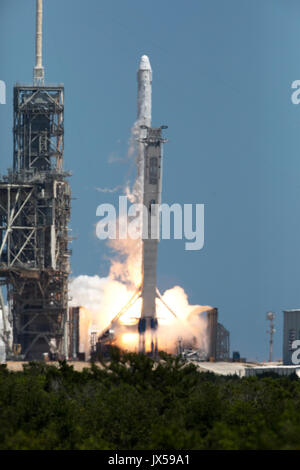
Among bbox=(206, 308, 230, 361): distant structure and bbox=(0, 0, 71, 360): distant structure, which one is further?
bbox=(206, 308, 230, 361): distant structure

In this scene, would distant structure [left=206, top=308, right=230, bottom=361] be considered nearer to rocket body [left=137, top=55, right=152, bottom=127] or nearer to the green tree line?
rocket body [left=137, top=55, right=152, bottom=127]

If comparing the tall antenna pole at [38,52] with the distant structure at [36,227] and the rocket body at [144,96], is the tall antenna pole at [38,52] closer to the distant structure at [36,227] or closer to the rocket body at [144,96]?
the distant structure at [36,227]

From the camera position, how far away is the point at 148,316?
124 m

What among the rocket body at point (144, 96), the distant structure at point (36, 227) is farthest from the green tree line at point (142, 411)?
the rocket body at point (144, 96)

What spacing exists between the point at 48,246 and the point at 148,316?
531 inches

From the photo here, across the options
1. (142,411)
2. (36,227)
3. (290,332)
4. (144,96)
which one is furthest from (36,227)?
(142,411)

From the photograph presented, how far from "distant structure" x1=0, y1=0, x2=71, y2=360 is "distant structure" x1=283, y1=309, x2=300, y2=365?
2545 cm

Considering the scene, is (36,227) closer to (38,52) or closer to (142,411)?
(38,52)

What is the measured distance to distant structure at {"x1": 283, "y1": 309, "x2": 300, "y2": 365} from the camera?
129m

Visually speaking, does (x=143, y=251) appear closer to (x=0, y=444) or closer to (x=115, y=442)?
(x=115, y=442)

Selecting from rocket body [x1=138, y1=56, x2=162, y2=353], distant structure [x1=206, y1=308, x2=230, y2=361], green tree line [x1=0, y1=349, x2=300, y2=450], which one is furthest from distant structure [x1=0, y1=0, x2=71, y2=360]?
green tree line [x1=0, y1=349, x2=300, y2=450]

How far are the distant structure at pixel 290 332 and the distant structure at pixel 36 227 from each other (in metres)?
25.5

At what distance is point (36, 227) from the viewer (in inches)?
4793

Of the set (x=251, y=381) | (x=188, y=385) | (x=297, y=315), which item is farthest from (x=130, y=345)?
(x=188, y=385)
